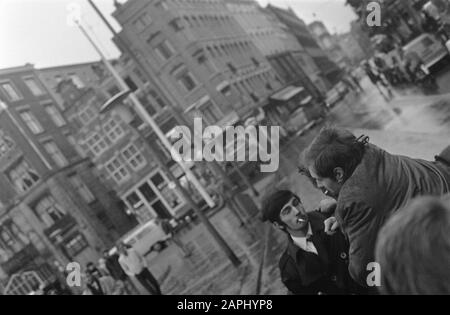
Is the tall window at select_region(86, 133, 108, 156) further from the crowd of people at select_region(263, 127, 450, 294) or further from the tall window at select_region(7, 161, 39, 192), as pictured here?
the crowd of people at select_region(263, 127, 450, 294)

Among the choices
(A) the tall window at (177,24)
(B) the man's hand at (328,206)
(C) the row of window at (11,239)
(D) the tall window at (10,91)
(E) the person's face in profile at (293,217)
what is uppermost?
(D) the tall window at (10,91)

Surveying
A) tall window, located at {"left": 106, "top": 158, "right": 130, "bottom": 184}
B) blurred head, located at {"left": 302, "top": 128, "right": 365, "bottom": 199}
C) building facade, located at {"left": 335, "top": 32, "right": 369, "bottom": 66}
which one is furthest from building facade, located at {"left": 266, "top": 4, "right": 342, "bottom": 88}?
blurred head, located at {"left": 302, "top": 128, "right": 365, "bottom": 199}

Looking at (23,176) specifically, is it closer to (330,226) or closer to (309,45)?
(330,226)

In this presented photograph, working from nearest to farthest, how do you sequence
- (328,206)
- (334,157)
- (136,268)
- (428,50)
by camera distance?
Answer: (334,157) < (328,206) < (136,268) < (428,50)

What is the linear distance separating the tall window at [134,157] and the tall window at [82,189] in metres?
4.56

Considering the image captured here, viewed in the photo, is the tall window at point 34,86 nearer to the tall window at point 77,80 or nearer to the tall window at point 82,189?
the tall window at point 77,80

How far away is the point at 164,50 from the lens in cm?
3962

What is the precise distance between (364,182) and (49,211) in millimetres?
40120

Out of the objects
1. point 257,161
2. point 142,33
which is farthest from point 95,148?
point 257,161

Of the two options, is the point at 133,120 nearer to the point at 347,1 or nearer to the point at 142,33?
the point at 347,1

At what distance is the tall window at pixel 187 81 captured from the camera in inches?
1531

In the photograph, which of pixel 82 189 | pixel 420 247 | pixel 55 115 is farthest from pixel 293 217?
pixel 55 115

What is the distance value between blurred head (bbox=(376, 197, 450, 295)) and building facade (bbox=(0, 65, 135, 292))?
38255mm

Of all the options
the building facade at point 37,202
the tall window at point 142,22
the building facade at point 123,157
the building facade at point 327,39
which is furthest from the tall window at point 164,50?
the building facade at point 327,39
